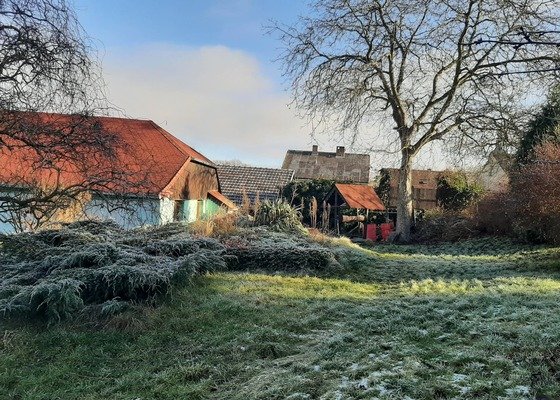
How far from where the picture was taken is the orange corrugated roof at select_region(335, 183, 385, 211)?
21.6m

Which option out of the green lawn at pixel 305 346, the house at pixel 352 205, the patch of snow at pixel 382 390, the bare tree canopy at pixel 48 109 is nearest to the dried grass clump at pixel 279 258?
the green lawn at pixel 305 346

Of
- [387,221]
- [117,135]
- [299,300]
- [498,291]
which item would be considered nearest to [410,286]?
[498,291]

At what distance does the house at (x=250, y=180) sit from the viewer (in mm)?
27964

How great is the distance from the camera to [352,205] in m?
21.3

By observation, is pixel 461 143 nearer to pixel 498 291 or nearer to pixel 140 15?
pixel 498 291

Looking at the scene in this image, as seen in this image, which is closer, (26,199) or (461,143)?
(26,199)

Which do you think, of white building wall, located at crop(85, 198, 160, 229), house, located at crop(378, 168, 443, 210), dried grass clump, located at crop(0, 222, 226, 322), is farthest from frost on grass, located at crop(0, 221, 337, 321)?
house, located at crop(378, 168, 443, 210)

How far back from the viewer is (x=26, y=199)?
19.2 ft

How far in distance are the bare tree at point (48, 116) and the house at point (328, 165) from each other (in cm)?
3106

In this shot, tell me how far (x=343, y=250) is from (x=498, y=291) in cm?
393

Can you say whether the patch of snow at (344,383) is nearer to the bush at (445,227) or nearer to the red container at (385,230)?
the bush at (445,227)

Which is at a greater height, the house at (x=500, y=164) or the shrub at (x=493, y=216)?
the house at (x=500, y=164)

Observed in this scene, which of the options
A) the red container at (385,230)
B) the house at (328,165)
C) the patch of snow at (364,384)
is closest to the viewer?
the patch of snow at (364,384)

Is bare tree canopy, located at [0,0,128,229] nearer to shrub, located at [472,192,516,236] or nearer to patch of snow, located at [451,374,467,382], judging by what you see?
patch of snow, located at [451,374,467,382]
